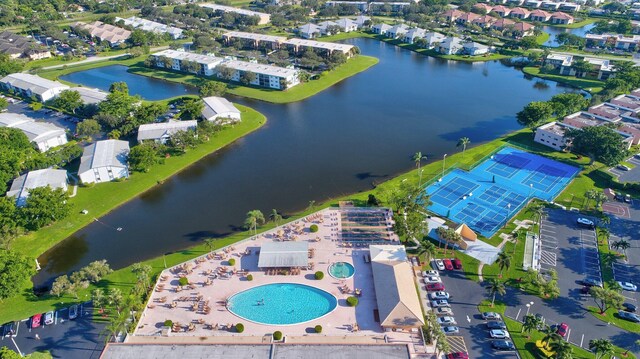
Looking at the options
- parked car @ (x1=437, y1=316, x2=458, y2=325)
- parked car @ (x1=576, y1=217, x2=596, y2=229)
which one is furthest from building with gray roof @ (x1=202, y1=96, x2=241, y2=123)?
parked car @ (x1=576, y1=217, x2=596, y2=229)

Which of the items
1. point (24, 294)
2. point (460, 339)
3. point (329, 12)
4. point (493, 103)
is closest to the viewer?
point (460, 339)

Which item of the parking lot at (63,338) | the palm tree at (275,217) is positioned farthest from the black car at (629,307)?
the parking lot at (63,338)

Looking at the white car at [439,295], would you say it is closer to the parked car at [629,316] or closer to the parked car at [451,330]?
the parked car at [451,330]

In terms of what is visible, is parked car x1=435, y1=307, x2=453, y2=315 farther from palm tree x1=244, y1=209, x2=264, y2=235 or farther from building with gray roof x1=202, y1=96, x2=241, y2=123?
building with gray roof x1=202, y1=96, x2=241, y2=123

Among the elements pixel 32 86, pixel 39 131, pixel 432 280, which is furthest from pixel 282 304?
pixel 32 86

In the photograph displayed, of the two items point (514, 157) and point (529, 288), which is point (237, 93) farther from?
point (529, 288)

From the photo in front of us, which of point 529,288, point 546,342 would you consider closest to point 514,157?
point 529,288

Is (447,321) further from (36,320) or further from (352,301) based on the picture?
(36,320)
